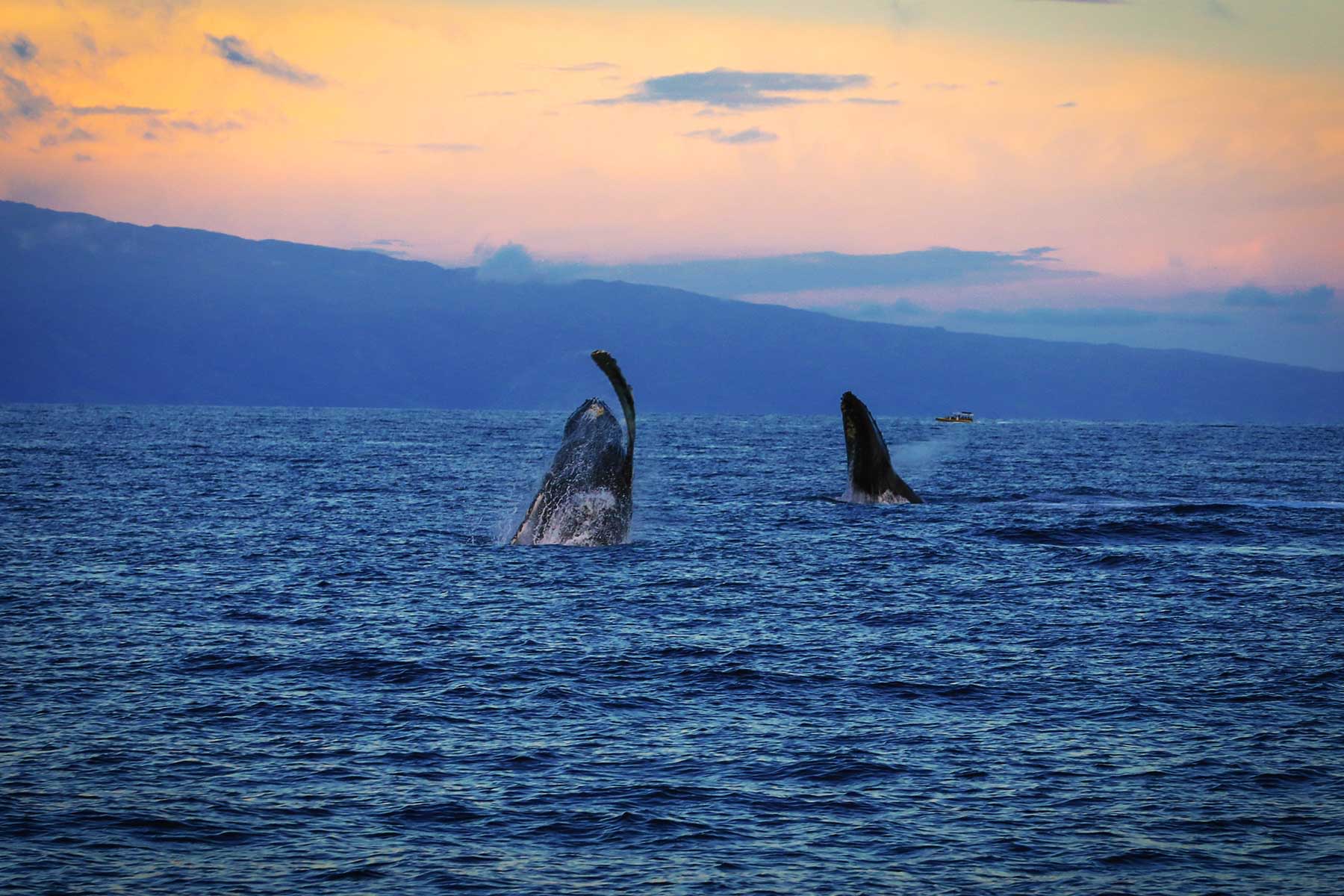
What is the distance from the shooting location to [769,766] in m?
13.2

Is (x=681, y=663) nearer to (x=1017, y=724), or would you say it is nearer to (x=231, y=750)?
(x=1017, y=724)

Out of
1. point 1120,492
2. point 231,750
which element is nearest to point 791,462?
point 1120,492

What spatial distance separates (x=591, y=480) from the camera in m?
26.7

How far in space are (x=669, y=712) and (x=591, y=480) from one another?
11.6 metres

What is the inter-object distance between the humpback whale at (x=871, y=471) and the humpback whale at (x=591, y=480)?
440 inches

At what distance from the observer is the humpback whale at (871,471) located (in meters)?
38.5

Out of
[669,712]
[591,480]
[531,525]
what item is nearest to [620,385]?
[591,480]

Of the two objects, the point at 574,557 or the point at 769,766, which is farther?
the point at 574,557

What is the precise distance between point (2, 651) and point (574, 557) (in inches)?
471

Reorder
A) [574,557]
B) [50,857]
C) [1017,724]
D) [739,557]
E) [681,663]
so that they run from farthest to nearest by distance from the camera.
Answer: [739,557] < [574,557] < [681,663] < [1017,724] < [50,857]

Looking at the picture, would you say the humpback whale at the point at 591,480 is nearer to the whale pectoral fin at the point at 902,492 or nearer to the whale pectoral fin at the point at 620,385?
the whale pectoral fin at the point at 620,385

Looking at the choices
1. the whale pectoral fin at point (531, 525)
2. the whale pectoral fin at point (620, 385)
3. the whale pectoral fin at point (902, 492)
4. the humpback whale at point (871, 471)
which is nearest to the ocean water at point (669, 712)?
the whale pectoral fin at point (531, 525)

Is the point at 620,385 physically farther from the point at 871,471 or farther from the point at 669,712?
the point at 871,471

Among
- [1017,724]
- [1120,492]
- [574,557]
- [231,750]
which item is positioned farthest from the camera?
[1120,492]
